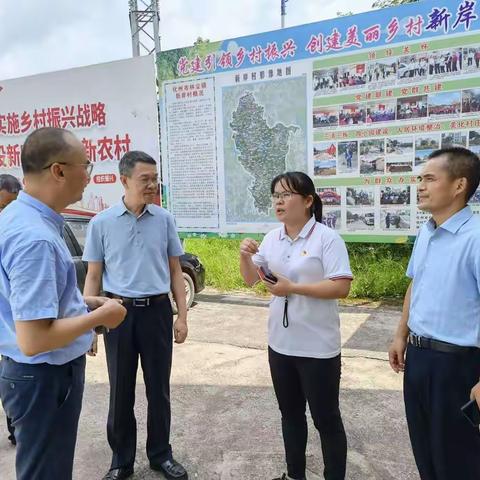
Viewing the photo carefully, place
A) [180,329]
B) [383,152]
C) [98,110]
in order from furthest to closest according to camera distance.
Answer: [98,110]
[383,152]
[180,329]

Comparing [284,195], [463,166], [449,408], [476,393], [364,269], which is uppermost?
[463,166]

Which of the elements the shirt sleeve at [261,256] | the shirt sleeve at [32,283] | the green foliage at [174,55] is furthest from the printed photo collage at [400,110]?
the shirt sleeve at [32,283]

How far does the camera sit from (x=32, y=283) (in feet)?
4.67

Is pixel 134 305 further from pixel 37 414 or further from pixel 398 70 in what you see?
pixel 398 70

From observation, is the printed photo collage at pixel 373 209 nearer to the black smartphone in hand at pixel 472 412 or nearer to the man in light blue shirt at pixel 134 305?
the man in light blue shirt at pixel 134 305

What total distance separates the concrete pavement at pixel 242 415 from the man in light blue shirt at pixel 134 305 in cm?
20

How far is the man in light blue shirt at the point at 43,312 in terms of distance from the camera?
4.73 ft

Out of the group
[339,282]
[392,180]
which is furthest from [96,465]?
[392,180]

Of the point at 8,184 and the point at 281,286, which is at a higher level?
the point at 8,184

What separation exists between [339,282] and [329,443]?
0.76m

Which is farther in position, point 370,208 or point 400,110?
point 370,208

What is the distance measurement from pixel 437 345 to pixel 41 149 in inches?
64.0

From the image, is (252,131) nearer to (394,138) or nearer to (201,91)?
(201,91)

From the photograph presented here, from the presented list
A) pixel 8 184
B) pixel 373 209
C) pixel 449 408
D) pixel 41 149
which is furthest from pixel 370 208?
pixel 41 149
